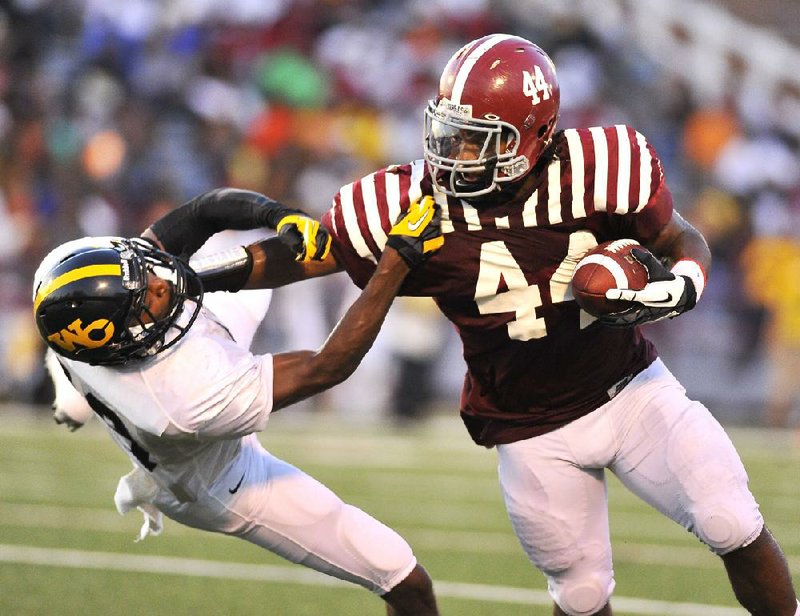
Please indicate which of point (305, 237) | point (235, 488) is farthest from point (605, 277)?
point (235, 488)

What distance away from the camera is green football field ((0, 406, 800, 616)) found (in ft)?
15.5

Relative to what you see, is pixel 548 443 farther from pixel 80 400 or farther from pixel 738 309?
pixel 738 309

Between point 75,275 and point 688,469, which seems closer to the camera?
point 75,275

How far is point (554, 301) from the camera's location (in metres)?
3.59

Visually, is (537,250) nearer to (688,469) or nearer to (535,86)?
(535,86)

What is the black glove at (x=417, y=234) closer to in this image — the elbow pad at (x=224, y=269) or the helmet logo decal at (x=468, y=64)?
the helmet logo decal at (x=468, y=64)

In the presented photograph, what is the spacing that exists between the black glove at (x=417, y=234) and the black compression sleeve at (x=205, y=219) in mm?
524

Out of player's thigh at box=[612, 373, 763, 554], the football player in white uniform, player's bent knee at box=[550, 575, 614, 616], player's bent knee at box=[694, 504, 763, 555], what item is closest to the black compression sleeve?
the football player in white uniform

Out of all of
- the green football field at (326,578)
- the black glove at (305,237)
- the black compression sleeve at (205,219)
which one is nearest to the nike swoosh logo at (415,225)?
the black glove at (305,237)

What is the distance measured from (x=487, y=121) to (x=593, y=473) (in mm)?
1049

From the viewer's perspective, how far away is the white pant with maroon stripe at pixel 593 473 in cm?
355

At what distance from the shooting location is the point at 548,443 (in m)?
3.69

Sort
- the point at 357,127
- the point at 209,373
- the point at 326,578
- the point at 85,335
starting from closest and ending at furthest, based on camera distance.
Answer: the point at 85,335
the point at 209,373
the point at 326,578
the point at 357,127

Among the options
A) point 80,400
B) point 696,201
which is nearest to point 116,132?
point 696,201
